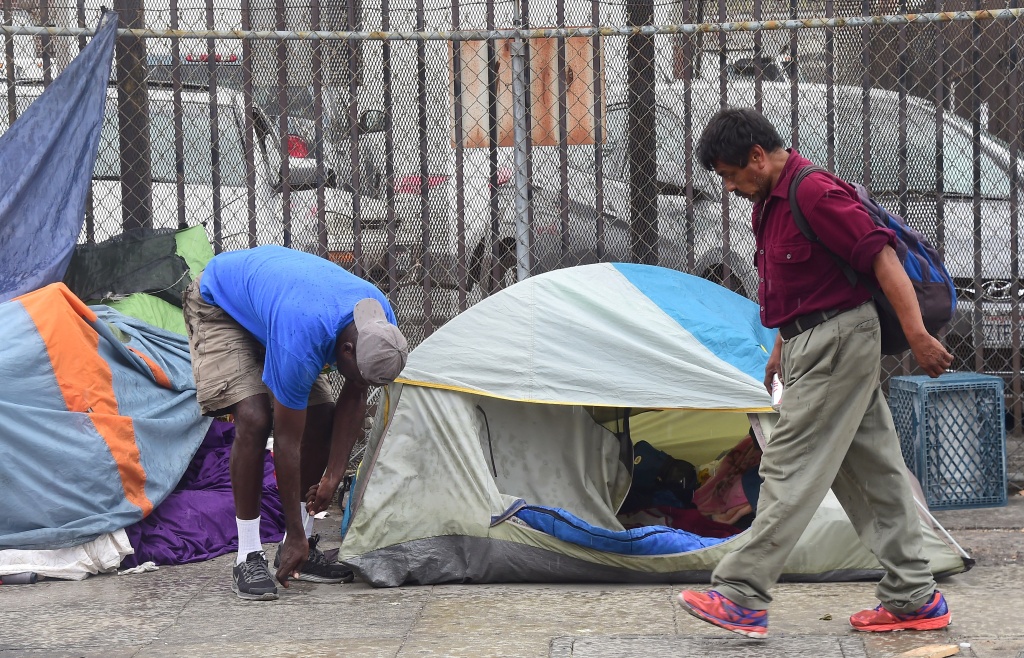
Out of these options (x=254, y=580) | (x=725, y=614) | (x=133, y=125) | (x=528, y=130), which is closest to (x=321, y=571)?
(x=254, y=580)

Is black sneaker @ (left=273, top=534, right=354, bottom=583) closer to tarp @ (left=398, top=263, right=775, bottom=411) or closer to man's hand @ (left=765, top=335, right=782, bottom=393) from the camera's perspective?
tarp @ (left=398, top=263, right=775, bottom=411)

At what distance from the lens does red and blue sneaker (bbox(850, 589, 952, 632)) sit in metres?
3.67

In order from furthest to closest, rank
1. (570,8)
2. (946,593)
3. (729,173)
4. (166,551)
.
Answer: (570,8)
(166,551)
(946,593)
(729,173)

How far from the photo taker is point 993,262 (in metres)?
5.74

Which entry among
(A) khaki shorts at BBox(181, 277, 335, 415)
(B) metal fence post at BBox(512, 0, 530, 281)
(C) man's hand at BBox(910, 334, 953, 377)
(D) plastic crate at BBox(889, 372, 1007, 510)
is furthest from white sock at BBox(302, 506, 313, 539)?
(D) plastic crate at BBox(889, 372, 1007, 510)

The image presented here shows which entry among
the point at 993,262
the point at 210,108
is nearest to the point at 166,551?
the point at 210,108

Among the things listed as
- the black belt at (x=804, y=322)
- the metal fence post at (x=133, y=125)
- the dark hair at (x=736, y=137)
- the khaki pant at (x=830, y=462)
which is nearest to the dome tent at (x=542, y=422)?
the khaki pant at (x=830, y=462)

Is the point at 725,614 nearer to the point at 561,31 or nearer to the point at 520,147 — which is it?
the point at 520,147

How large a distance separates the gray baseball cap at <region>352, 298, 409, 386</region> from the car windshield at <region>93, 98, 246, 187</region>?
2.03m

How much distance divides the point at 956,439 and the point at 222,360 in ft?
10.3

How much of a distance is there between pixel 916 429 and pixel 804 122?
1.54m

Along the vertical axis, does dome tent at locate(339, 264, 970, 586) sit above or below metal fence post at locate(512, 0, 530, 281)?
below

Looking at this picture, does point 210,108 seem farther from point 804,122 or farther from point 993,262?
point 993,262

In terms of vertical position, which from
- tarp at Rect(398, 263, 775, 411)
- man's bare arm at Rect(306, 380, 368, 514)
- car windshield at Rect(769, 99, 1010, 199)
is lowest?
man's bare arm at Rect(306, 380, 368, 514)
